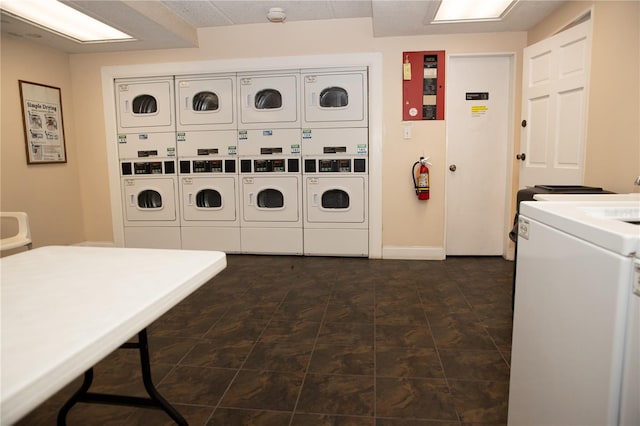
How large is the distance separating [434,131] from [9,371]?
3.98m

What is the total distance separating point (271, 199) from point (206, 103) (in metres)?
1.31

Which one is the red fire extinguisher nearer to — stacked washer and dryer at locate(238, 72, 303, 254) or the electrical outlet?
the electrical outlet

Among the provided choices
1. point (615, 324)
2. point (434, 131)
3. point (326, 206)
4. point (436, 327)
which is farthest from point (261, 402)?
point (434, 131)

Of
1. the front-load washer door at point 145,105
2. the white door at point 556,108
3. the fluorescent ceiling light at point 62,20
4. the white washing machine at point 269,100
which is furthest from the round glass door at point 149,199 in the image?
the white door at point 556,108

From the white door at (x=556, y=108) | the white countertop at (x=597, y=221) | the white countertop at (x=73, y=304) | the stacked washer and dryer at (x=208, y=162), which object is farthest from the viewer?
the stacked washer and dryer at (x=208, y=162)

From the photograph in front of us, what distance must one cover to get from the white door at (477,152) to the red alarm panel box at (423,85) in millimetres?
130

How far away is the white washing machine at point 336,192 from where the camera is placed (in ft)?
13.6

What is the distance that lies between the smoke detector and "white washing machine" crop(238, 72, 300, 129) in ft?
1.76

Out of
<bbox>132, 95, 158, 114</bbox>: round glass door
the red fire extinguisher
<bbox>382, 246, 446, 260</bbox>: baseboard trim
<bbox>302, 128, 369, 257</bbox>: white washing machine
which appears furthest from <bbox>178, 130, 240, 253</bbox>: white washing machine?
the red fire extinguisher

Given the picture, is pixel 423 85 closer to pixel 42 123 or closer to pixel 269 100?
pixel 269 100

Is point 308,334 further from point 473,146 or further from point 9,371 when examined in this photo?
point 473,146

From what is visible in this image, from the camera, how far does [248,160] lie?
4332 mm

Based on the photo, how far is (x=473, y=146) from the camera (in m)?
4.13

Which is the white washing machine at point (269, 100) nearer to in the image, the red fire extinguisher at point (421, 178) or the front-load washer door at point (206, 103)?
the front-load washer door at point (206, 103)
